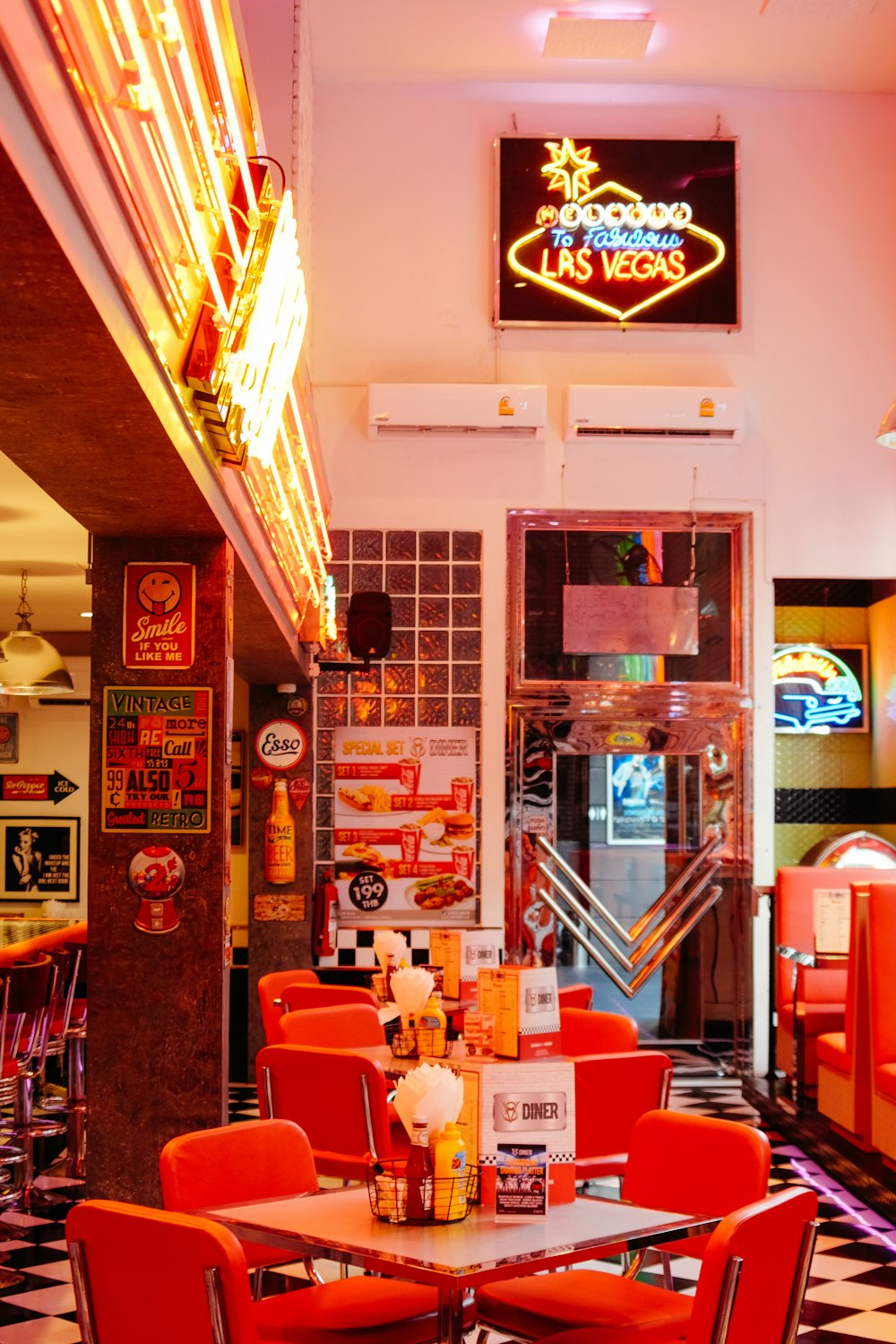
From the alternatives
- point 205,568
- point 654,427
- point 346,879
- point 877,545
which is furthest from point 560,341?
point 205,568

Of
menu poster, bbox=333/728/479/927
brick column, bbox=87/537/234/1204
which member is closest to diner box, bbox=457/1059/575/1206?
brick column, bbox=87/537/234/1204

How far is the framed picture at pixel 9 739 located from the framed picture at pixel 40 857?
1.65 feet

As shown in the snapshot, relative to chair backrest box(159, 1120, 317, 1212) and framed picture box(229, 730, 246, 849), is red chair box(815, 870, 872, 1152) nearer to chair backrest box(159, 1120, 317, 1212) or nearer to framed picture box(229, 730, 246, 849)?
chair backrest box(159, 1120, 317, 1212)

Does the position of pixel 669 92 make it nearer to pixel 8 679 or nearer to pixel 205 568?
pixel 8 679

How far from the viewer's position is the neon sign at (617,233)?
29.7ft

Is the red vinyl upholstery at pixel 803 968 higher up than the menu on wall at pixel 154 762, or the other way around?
the menu on wall at pixel 154 762

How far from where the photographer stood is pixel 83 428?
312 centimetres

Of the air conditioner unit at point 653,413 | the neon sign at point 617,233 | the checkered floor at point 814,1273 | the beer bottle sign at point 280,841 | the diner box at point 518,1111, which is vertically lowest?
the checkered floor at point 814,1273

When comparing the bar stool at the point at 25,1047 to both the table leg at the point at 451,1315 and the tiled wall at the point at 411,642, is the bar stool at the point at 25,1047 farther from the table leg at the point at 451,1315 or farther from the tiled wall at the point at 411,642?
the table leg at the point at 451,1315

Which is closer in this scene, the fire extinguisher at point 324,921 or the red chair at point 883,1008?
the red chair at point 883,1008

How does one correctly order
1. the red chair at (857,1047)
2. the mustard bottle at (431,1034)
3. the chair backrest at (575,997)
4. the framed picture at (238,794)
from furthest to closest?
1. the framed picture at (238,794)
2. the chair backrest at (575,997)
3. the red chair at (857,1047)
4. the mustard bottle at (431,1034)

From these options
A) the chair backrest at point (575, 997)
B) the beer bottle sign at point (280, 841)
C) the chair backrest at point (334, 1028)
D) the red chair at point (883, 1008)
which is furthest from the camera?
the beer bottle sign at point (280, 841)

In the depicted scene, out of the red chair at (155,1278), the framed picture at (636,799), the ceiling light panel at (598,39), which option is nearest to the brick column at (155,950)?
the red chair at (155,1278)

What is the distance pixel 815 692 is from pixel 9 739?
6.44 meters
